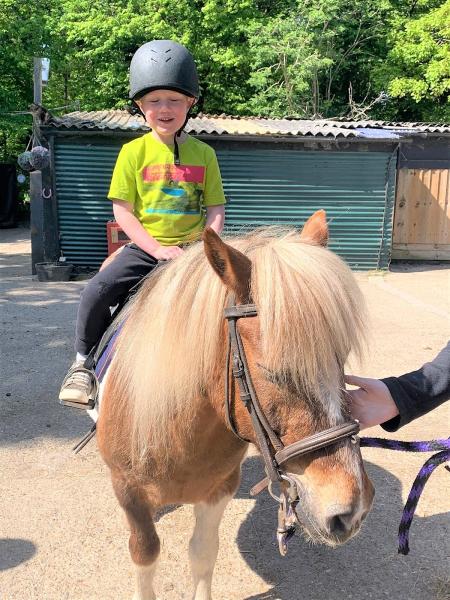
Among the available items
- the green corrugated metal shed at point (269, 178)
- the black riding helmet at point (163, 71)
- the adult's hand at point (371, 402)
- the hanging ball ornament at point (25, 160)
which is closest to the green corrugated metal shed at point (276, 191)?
the green corrugated metal shed at point (269, 178)

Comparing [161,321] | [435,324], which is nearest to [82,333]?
[161,321]

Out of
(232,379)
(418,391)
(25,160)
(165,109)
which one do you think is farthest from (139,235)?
(25,160)

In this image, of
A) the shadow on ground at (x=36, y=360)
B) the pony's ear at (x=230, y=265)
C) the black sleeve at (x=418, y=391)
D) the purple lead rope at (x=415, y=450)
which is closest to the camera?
the pony's ear at (x=230, y=265)

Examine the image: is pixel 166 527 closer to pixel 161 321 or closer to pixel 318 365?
pixel 161 321

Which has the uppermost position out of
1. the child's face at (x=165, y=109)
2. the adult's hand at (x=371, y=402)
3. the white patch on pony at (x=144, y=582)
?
the child's face at (x=165, y=109)

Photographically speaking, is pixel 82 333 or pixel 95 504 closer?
pixel 82 333

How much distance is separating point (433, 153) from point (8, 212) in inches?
582

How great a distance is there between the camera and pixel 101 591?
2447mm

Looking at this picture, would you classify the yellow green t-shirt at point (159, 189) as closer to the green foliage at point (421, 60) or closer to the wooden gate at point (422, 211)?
the wooden gate at point (422, 211)

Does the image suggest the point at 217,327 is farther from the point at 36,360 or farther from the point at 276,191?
the point at 276,191

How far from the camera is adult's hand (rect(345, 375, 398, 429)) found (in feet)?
5.19

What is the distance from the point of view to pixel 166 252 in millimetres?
2252

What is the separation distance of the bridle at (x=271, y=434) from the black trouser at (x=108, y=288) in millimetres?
1083

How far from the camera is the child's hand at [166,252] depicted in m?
2.22
